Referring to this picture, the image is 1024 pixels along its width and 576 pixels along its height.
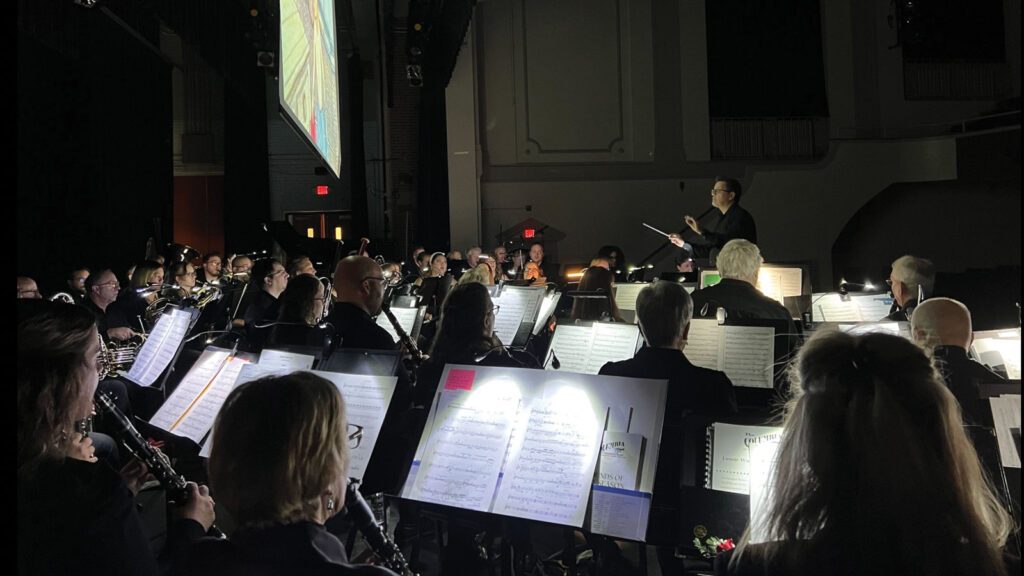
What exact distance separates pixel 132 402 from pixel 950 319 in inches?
158

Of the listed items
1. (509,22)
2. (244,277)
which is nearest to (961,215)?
(509,22)

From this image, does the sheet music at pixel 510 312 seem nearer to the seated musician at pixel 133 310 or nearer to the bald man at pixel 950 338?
the bald man at pixel 950 338

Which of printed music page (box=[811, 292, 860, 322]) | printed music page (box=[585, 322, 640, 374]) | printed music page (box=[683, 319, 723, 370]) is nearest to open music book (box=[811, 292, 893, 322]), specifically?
printed music page (box=[811, 292, 860, 322])

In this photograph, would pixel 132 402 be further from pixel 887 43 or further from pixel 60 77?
pixel 887 43

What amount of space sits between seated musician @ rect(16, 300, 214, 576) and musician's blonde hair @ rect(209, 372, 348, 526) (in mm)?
285

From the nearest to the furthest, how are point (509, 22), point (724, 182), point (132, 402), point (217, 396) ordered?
point (217, 396), point (132, 402), point (724, 182), point (509, 22)

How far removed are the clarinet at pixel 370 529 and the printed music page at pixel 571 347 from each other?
1814 millimetres

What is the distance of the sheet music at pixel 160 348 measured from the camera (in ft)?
12.0

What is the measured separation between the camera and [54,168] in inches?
307

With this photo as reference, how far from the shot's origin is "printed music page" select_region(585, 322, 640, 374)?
3523 mm

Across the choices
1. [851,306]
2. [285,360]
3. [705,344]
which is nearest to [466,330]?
[285,360]

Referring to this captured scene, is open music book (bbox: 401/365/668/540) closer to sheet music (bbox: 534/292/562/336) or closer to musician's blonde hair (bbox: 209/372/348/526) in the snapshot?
musician's blonde hair (bbox: 209/372/348/526)

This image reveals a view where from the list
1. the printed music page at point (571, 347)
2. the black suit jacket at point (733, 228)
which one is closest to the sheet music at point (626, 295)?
the black suit jacket at point (733, 228)

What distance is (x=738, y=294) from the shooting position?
3.90 meters
